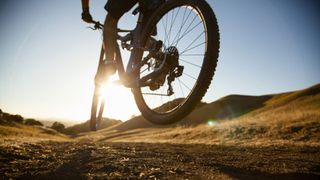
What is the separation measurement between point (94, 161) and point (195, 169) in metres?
1.12

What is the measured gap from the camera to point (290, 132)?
20.1m

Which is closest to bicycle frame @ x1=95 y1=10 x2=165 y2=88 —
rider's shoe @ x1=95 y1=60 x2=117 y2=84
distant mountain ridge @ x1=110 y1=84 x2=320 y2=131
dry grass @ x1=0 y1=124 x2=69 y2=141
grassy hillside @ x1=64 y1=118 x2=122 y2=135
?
rider's shoe @ x1=95 y1=60 x2=117 y2=84

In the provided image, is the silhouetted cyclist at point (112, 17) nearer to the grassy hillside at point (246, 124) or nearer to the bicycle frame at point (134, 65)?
the bicycle frame at point (134, 65)

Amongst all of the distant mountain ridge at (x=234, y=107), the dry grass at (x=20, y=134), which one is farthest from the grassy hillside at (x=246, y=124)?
the dry grass at (x=20, y=134)

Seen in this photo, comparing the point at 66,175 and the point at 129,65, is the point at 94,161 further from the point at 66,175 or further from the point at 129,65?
the point at 129,65

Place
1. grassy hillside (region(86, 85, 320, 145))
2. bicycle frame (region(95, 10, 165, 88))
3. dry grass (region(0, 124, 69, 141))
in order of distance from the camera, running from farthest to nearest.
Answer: grassy hillside (region(86, 85, 320, 145)) < dry grass (region(0, 124, 69, 141)) < bicycle frame (region(95, 10, 165, 88))

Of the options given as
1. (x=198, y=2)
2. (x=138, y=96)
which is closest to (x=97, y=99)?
(x=138, y=96)

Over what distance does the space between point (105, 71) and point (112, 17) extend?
922 mm

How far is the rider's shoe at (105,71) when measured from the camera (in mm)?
4805

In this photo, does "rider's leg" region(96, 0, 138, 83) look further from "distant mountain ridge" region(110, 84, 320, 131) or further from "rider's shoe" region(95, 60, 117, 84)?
"distant mountain ridge" region(110, 84, 320, 131)

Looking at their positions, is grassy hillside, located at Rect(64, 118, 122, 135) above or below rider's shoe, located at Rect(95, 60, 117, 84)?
above

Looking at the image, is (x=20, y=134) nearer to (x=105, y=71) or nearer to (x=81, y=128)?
(x=105, y=71)

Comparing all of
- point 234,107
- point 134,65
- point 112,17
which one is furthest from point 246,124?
point 234,107

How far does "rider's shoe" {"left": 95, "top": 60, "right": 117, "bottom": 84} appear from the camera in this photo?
15.8ft
